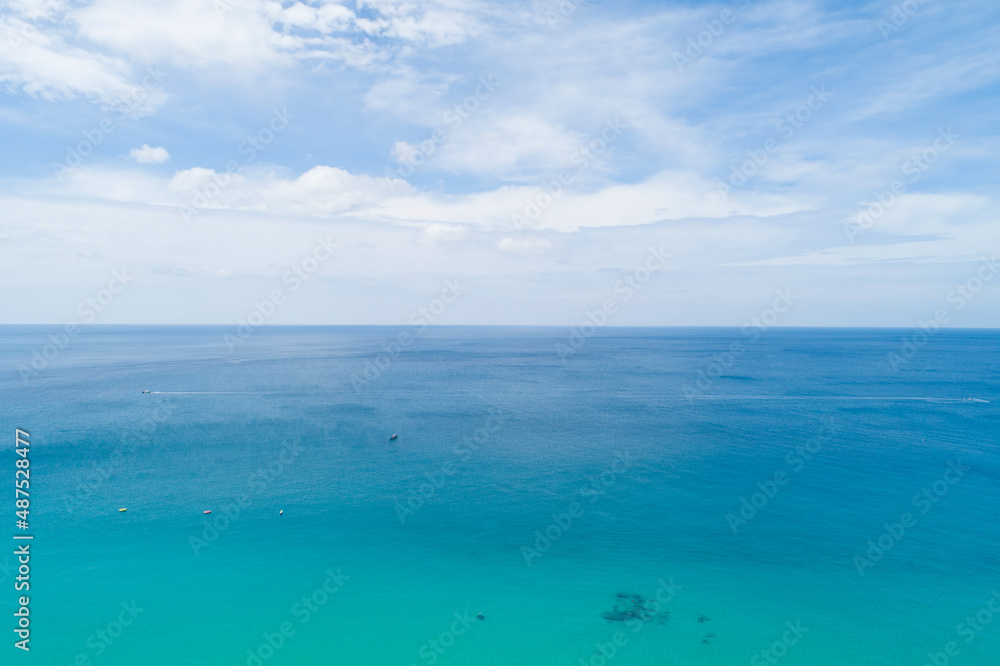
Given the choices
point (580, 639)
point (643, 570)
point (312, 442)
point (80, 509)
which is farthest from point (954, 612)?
point (80, 509)

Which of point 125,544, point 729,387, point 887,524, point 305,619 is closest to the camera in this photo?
point 305,619

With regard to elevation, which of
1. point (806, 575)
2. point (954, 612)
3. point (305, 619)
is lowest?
point (954, 612)

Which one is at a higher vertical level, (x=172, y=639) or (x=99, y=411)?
(x=99, y=411)

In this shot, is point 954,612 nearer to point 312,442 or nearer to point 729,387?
point 312,442

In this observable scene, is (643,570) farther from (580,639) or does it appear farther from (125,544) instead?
(125,544)

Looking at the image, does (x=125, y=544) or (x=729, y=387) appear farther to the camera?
(x=729, y=387)

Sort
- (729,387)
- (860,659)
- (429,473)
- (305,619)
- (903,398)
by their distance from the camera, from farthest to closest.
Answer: (729,387) → (903,398) → (429,473) → (305,619) → (860,659)
